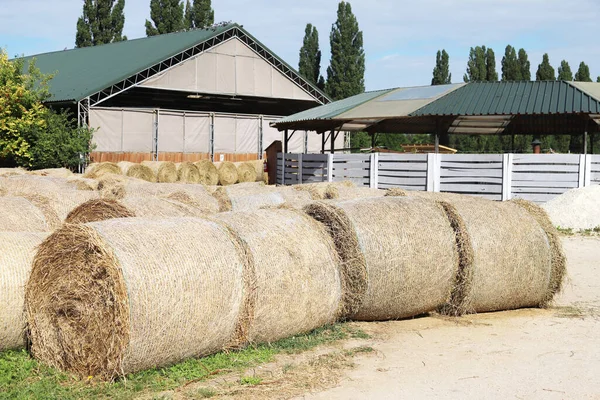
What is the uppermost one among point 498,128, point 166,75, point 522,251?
point 166,75

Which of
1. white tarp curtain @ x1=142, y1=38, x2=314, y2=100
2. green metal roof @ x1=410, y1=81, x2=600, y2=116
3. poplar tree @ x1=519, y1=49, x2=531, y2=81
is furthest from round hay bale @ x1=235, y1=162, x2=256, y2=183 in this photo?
poplar tree @ x1=519, y1=49, x2=531, y2=81

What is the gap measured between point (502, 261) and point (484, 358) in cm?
205

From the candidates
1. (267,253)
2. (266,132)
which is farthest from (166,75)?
(267,253)

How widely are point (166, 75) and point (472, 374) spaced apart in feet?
105

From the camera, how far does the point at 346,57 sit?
A: 61281mm

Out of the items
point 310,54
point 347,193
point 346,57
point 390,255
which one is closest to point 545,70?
point 346,57

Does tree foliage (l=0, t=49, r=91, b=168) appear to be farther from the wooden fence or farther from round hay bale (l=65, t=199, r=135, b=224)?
round hay bale (l=65, t=199, r=135, b=224)

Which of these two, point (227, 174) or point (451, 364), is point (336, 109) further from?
point (451, 364)

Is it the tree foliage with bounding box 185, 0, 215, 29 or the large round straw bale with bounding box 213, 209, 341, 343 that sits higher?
the tree foliage with bounding box 185, 0, 215, 29

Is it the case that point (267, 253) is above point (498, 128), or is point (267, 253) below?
below

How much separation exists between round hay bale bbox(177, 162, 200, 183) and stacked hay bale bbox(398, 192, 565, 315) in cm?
2300

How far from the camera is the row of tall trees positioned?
60250 millimetres

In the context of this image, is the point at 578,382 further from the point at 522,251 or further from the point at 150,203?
the point at 150,203

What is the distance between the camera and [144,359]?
6426mm
